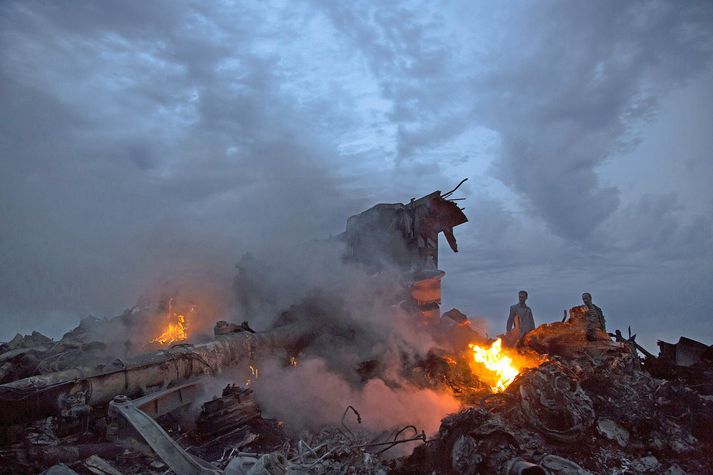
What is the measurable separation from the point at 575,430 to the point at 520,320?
7.20 m

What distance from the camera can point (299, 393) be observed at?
27.7 feet

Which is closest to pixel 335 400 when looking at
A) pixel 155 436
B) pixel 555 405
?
pixel 155 436

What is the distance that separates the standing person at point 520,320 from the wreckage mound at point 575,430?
5381mm

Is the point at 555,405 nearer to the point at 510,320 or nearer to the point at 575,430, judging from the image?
the point at 575,430

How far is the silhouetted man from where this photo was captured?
875 cm

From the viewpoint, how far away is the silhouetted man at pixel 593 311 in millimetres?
8751

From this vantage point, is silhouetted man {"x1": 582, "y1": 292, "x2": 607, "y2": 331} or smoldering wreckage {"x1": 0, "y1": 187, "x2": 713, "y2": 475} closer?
smoldering wreckage {"x1": 0, "y1": 187, "x2": 713, "y2": 475}

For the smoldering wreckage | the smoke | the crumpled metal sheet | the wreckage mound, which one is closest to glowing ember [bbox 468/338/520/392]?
the smoldering wreckage

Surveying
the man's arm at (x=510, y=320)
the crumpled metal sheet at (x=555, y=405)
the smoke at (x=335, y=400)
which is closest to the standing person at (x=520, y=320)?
the man's arm at (x=510, y=320)

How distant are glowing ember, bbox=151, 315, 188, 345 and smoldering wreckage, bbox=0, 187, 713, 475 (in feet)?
0.24

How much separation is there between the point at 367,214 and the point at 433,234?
2.63 meters

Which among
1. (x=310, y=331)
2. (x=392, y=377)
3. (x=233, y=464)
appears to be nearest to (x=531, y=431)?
(x=233, y=464)

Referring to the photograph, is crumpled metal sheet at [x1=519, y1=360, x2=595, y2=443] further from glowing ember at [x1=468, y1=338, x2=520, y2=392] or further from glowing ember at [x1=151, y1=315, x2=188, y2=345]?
glowing ember at [x1=151, y1=315, x2=188, y2=345]

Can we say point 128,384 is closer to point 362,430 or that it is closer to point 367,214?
point 362,430
